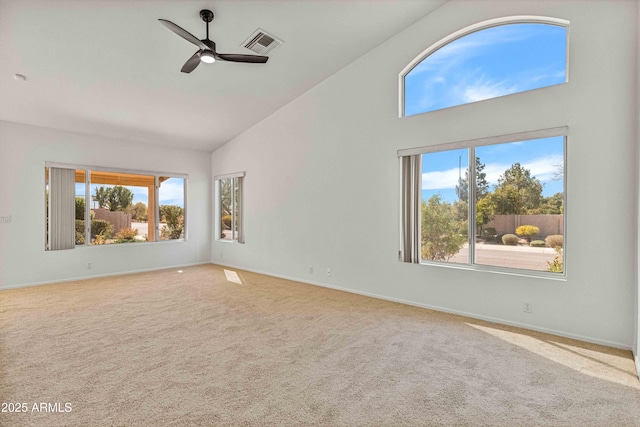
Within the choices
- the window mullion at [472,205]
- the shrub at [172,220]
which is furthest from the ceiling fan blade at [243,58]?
the shrub at [172,220]

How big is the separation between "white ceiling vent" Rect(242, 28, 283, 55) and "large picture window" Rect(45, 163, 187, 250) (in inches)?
162

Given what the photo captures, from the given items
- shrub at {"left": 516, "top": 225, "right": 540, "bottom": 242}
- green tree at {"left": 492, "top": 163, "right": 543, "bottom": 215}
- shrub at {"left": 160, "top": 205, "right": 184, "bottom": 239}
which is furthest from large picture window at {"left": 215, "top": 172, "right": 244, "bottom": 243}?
shrub at {"left": 516, "top": 225, "right": 540, "bottom": 242}

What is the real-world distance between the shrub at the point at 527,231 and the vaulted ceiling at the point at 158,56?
3.10 m

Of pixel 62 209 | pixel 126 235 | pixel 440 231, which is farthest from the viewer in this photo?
pixel 126 235

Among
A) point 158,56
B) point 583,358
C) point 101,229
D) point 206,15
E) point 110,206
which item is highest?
point 206,15

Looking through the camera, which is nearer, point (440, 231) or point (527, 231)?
point (527, 231)

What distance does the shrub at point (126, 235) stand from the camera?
663 cm

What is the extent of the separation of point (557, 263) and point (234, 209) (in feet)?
20.3

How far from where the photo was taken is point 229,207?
25.3ft

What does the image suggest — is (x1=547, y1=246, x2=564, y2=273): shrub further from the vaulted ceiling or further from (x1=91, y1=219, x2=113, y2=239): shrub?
(x1=91, y1=219, x2=113, y2=239): shrub

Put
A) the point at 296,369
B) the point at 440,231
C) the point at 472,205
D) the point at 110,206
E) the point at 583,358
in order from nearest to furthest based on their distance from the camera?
the point at 296,369, the point at 583,358, the point at 472,205, the point at 440,231, the point at 110,206

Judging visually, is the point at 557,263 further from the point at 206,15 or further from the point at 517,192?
the point at 206,15

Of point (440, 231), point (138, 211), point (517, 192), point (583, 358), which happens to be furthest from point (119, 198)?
point (583, 358)

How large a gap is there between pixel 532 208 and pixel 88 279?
24.3ft
